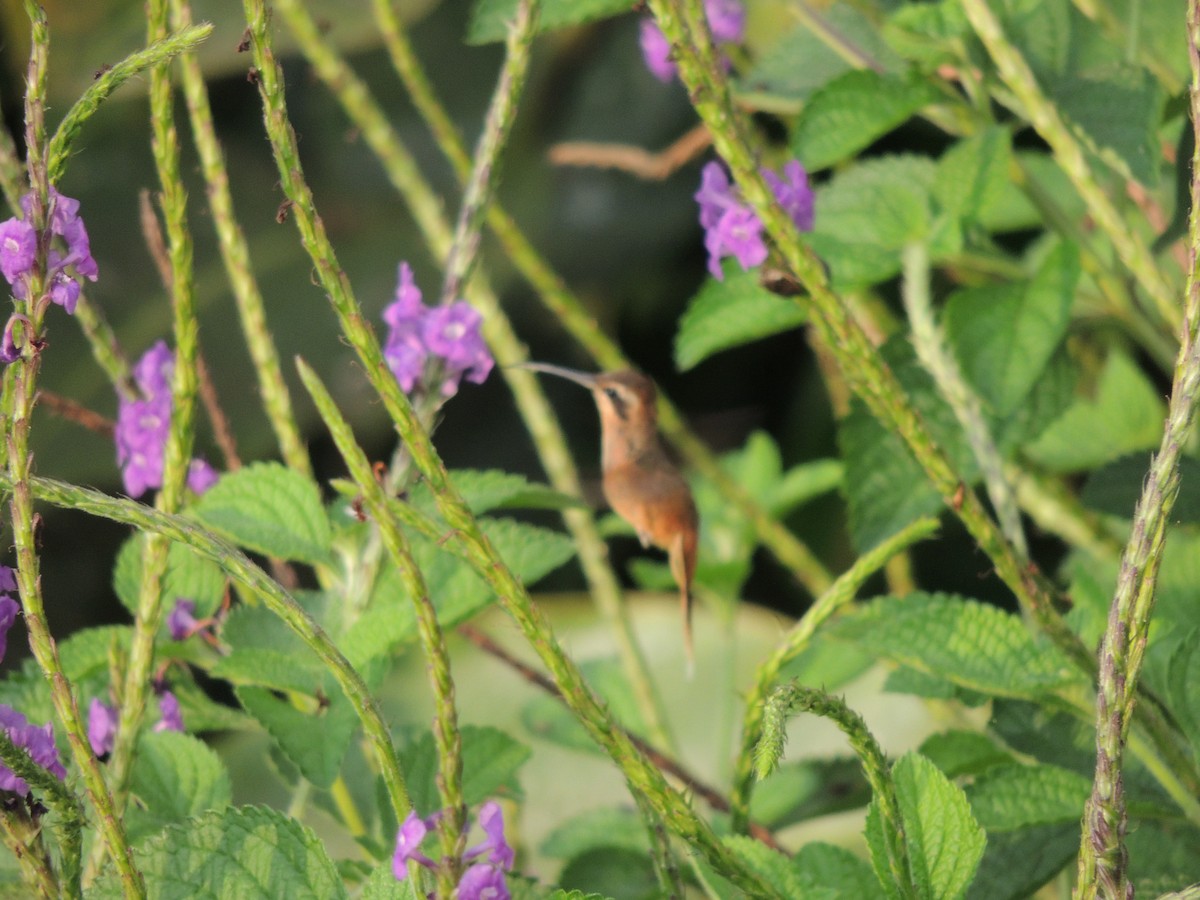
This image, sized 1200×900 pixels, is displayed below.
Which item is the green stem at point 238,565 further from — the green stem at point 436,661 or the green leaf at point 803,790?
the green leaf at point 803,790

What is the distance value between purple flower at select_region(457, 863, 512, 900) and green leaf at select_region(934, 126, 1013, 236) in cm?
58

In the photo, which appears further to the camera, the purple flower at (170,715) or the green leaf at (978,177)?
the green leaf at (978,177)

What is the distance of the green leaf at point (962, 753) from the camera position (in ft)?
2.54

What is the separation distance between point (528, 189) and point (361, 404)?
1.74 ft

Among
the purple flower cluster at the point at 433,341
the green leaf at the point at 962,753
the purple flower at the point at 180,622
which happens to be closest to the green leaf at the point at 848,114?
the purple flower cluster at the point at 433,341

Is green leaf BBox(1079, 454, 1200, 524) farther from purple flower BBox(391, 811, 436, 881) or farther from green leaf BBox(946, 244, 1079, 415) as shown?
purple flower BBox(391, 811, 436, 881)

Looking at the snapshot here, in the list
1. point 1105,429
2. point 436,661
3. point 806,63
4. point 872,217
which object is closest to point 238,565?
point 436,661

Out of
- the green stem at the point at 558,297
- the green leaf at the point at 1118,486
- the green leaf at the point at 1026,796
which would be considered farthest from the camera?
the green stem at the point at 558,297

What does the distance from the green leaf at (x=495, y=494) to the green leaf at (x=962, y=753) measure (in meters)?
0.24

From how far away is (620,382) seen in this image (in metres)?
1.00

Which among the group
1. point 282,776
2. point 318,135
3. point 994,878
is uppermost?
point 318,135

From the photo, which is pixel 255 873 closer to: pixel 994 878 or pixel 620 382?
pixel 994 878

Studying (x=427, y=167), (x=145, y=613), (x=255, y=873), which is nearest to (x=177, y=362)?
(x=145, y=613)

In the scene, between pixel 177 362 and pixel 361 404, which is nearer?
pixel 177 362
